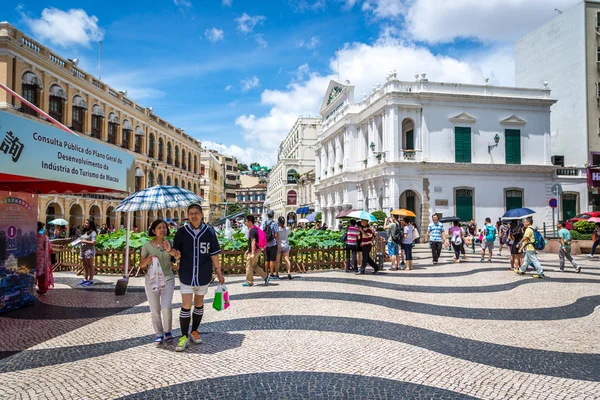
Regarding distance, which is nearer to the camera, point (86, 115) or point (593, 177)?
point (593, 177)

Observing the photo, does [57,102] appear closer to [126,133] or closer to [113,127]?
[113,127]

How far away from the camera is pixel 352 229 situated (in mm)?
13398

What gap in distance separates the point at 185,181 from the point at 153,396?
50674mm

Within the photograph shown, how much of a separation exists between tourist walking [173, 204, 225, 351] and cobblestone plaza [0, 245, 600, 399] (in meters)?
0.47

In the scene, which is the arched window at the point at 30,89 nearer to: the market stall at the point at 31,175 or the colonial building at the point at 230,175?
the market stall at the point at 31,175

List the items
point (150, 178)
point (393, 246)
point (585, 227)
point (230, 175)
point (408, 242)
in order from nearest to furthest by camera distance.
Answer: point (408, 242), point (393, 246), point (585, 227), point (150, 178), point (230, 175)

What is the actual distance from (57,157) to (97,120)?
2988 centimetres

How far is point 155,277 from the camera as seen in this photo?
5598 mm

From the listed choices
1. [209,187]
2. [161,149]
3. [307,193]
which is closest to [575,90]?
[307,193]

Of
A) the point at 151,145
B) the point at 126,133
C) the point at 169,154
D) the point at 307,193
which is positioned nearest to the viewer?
the point at 126,133

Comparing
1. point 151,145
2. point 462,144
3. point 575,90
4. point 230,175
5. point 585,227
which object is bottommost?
point 585,227

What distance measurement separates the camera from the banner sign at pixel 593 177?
3123cm

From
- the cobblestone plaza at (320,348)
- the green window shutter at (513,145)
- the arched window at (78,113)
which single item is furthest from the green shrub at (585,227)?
the arched window at (78,113)

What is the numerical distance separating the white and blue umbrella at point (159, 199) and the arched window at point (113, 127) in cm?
2808
